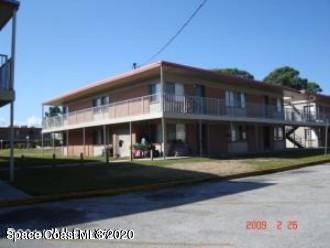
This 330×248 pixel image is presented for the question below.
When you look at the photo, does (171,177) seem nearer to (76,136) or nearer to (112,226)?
(112,226)

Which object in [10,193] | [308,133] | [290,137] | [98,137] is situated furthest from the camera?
[308,133]

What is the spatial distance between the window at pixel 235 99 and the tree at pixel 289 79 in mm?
48627

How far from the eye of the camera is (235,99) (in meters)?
33.3

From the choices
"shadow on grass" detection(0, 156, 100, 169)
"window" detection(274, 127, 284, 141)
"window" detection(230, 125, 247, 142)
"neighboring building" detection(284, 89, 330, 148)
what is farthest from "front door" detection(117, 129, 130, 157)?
"neighboring building" detection(284, 89, 330, 148)

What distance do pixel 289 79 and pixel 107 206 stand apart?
7578 centimetres

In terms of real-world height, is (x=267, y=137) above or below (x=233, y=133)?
below

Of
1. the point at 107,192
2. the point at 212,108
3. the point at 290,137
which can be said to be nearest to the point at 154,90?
the point at 212,108

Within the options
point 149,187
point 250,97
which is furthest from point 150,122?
point 149,187

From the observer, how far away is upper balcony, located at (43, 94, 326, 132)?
2538 centimetres

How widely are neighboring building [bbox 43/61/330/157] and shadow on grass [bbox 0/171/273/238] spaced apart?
11.3 metres

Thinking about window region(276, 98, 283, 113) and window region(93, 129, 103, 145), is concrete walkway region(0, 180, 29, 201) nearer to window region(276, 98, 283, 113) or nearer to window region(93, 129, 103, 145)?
window region(93, 129, 103, 145)

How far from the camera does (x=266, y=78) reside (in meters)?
83.5
